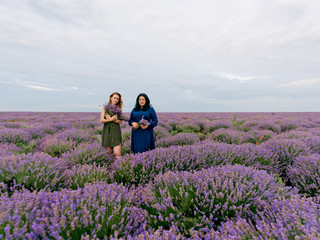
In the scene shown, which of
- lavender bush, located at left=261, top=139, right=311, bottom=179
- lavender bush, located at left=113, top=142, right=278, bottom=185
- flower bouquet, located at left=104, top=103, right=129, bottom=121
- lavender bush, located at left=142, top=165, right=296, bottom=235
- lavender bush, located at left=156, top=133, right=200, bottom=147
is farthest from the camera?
lavender bush, located at left=156, top=133, right=200, bottom=147

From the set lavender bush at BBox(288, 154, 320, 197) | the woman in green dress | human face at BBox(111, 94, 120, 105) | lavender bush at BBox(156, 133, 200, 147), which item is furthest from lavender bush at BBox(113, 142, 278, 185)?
lavender bush at BBox(156, 133, 200, 147)

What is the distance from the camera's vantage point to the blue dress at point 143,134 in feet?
13.7

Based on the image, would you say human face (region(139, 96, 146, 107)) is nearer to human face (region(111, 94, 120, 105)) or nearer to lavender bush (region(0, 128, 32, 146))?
human face (region(111, 94, 120, 105))

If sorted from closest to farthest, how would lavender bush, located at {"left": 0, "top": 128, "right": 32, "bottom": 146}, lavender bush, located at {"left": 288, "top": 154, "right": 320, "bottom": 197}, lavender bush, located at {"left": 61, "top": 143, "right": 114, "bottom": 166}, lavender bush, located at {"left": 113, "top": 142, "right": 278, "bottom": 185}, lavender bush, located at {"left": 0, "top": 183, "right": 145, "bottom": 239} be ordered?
lavender bush, located at {"left": 0, "top": 183, "right": 145, "bottom": 239}, lavender bush, located at {"left": 288, "top": 154, "right": 320, "bottom": 197}, lavender bush, located at {"left": 113, "top": 142, "right": 278, "bottom": 185}, lavender bush, located at {"left": 61, "top": 143, "right": 114, "bottom": 166}, lavender bush, located at {"left": 0, "top": 128, "right": 32, "bottom": 146}

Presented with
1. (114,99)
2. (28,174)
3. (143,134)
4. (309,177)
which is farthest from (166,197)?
(114,99)

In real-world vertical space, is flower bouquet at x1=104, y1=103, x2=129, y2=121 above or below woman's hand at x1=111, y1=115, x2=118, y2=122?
above

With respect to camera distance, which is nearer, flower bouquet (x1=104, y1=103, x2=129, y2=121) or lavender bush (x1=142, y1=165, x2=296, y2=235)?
lavender bush (x1=142, y1=165, x2=296, y2=235)

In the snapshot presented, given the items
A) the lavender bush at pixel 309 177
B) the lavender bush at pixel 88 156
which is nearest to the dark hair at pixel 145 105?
the lavender bush at pixel 88 156

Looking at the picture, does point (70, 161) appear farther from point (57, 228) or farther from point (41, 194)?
point (57, 228)

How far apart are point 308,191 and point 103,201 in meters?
2.45

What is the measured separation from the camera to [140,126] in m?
4.18

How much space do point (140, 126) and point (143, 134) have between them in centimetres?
19

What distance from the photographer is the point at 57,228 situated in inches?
49.4

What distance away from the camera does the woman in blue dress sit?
4.17 meters
